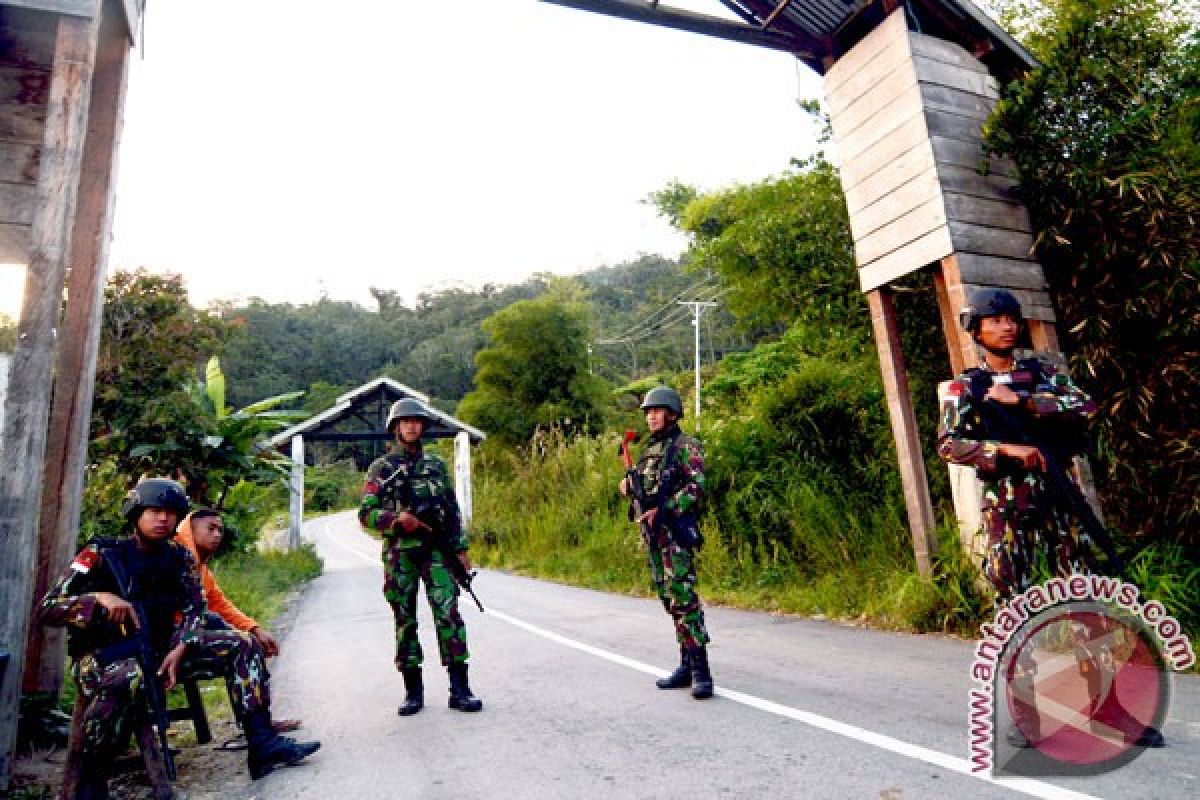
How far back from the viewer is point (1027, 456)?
3.07 meters

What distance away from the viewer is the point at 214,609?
4.41 m

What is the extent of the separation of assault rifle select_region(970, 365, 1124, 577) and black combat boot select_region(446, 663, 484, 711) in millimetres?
3188

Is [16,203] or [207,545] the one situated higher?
[16,203]

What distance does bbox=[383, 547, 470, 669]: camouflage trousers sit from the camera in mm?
4609

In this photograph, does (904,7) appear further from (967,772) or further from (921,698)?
(967,772)

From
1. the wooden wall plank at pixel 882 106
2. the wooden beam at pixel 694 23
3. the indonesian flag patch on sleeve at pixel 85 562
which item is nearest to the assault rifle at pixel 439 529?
the indonesian flag patch on sleeve at pixel 85 562

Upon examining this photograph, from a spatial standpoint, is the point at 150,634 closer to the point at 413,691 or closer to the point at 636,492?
the point at 413,691

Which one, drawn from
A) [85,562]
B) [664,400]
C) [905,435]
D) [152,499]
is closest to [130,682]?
[85,562]

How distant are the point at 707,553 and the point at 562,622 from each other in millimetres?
2522

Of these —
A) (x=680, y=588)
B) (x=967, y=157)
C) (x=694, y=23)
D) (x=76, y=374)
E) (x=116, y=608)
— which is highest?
(x=694, y=23)

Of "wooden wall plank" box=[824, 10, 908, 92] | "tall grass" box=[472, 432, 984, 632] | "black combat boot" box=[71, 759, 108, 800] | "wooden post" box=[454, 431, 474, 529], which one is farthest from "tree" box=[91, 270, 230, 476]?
"wooden post" box=[454, 431, 474, 529]

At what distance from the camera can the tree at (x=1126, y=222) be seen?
546 centimetres

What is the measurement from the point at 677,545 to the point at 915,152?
13.4ft

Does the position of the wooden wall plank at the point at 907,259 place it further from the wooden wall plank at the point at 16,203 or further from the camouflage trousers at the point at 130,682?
the wooden wall plank at the point at 16,203
